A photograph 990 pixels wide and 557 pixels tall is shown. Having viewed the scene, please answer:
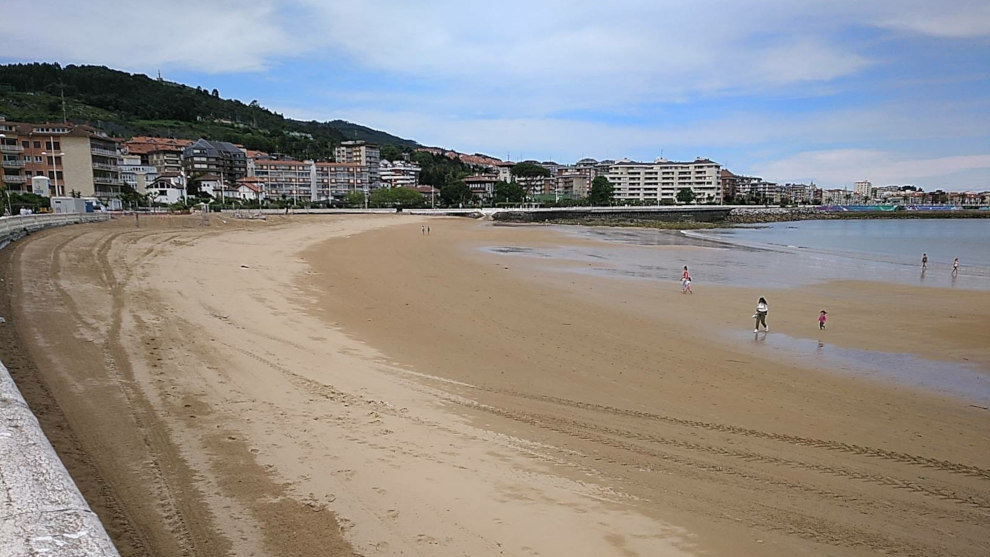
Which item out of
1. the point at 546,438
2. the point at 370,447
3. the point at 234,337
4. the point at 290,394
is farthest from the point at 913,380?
the point at 234,337

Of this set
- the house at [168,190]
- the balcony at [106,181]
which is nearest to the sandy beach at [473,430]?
the balcony at [106,181]

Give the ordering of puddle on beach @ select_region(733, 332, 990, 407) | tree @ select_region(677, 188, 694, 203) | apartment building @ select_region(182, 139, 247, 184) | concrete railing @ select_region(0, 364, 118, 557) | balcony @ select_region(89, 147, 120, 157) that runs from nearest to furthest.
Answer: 1. concrete railing @ select_region(0, 364, 118, 557)
2. puddle on beach @ select_region(733, 332, 990, 407)
3. balcony @ select_region(89, 147, 120, 157)
4. apartment building @ select_region(182, 139, 247, 184)
5. tree @ select_region(677, 188, 694, 203)

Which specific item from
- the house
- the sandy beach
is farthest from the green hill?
the sandy beach

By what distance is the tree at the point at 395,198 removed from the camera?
358 feet

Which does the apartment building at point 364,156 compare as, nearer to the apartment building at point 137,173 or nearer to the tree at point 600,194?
the apartment building at point 137,173

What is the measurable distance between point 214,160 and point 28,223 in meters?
103

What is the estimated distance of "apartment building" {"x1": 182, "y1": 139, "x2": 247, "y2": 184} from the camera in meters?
113

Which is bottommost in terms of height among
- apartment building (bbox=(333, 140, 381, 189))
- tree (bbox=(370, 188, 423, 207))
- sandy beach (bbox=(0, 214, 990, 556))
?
sandy beach (bbox=(0, 214, 990, 556))

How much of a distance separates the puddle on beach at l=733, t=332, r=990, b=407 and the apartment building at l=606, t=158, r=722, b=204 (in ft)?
499

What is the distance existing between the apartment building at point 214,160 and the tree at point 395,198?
29.0 meters

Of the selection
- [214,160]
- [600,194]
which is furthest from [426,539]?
[600,194]

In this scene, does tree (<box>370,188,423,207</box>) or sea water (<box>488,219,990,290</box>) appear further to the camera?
tree (<box>370,188,423,207</box>)

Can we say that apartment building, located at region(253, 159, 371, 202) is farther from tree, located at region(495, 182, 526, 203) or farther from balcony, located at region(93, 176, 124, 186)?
balcony, located at region(93, 176, 124, 186)

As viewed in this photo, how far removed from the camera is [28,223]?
22609 millimetres
